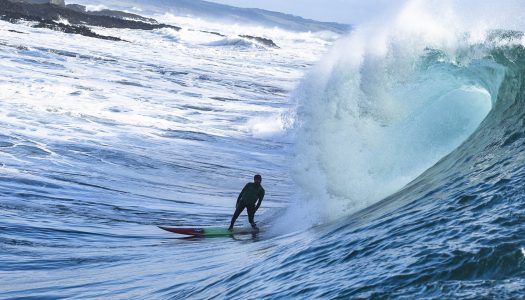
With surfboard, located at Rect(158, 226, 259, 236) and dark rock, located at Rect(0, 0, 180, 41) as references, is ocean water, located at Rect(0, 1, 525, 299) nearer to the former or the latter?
surfboard, located at Rect(158, 226, 259, 236)

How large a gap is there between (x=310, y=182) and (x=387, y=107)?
2127 millimetres

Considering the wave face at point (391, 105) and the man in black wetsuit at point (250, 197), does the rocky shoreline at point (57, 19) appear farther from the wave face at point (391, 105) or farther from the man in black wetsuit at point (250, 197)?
the man in black wetsuit at point (250, 197)

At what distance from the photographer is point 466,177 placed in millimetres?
10641

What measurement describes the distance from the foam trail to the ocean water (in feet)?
0.11

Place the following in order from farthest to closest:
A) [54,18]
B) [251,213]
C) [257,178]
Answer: [54,18] → [251,213] → [257,178]

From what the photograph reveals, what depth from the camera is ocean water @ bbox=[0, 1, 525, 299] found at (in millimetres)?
7922

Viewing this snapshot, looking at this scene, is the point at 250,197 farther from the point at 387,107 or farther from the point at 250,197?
the point at 387,107

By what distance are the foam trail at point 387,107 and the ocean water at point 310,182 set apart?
3 centimetres

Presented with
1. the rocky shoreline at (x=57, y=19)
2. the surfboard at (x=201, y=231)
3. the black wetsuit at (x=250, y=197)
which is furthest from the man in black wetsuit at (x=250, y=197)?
the rocky shoreline at (x=57, y=19)

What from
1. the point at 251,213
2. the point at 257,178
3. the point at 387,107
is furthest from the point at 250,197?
the point at 387,107

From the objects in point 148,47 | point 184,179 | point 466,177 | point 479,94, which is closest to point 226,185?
point 184,179

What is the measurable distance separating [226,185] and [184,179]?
0.96 meters

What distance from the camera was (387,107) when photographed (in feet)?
51.0

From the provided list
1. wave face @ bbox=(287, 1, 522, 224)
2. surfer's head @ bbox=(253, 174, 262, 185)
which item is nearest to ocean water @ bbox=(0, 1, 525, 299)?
wave face @ bbox=(287, 1, 522, 224)
